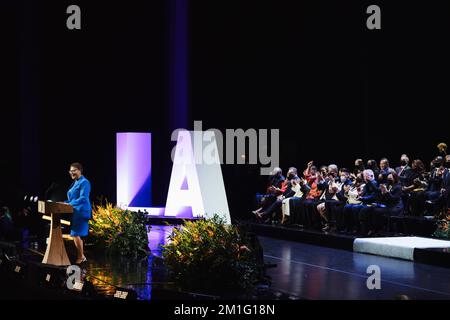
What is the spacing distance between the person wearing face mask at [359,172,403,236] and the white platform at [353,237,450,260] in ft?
1.94

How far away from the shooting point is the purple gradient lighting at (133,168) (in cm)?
1619

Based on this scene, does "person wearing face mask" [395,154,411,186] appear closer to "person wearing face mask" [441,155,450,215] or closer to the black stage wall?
"person wearing face mask" [441,155,450,215]

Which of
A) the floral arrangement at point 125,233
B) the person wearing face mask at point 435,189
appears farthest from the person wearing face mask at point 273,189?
the floral arrangement at point 125,233

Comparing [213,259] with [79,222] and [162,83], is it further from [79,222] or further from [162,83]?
[162,83]

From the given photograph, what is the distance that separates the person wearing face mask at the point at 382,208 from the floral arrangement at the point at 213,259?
Result: 4472mm

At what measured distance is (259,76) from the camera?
17.2 metres

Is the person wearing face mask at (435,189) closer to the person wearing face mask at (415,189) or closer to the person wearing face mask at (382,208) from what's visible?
the person wearing face mask at (415,189)

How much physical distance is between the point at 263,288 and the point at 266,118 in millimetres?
9542

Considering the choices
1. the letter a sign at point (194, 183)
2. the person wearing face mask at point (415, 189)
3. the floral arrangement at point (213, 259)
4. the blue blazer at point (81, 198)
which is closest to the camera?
the floral arrangement at point (213, 259)

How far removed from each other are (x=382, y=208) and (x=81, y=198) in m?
4.91

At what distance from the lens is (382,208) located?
1216 centimetres

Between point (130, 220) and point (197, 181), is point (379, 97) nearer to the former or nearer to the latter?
point (197, 181)

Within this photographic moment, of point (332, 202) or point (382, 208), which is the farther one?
point (332, 202)

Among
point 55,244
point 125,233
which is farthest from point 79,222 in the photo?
point 125,233
